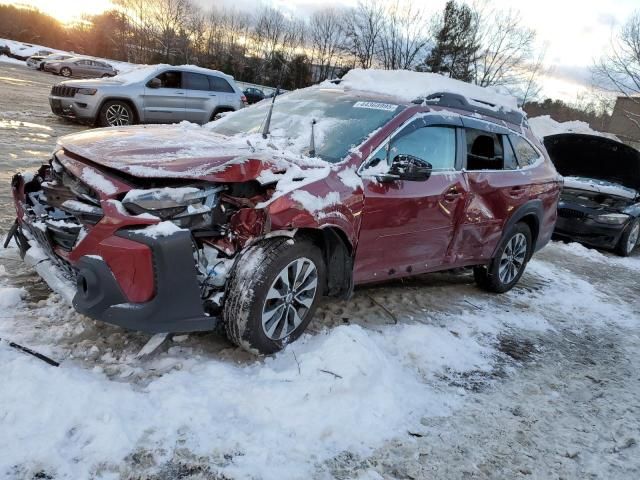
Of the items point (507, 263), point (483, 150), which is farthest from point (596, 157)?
point (483, 150)

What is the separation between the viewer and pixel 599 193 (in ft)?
30.3

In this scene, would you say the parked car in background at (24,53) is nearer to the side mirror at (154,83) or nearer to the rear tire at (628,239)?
the side mirror at (154,83)

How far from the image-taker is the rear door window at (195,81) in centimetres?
1261

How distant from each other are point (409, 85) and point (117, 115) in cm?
877

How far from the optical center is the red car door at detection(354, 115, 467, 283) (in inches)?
149

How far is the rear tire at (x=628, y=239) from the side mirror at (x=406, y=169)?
683 cm

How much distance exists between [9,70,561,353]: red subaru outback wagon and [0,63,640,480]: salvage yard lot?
338mm

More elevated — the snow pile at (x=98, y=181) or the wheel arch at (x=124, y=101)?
the snow pile at (x=98, y=181)

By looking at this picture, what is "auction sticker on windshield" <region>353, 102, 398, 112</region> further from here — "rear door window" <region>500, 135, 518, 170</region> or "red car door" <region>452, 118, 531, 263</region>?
"rear door window" <region>500, 135, 518, 170</region>

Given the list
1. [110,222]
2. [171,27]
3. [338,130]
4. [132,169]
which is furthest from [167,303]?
[171,27]

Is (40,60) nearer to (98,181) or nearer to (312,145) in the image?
(312,145)

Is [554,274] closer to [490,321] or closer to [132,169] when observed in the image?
[490,321]

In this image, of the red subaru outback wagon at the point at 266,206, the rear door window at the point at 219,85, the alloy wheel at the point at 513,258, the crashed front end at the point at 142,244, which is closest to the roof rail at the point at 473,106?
the red subaru outback wagon at the point at 266,206

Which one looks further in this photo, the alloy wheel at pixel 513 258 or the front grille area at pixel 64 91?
the front grille area at pixel 64 91
